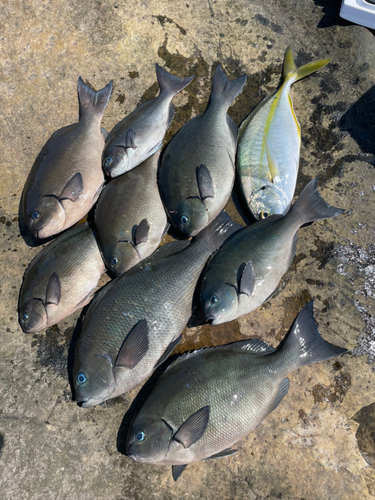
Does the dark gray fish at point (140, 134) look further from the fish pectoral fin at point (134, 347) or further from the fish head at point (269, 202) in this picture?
the fish pectoral fin at point (134, 347)

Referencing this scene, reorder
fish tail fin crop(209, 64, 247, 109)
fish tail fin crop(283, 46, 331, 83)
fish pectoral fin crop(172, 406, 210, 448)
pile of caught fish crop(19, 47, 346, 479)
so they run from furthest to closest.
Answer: fish tail fin crop(283, 46, 331, 83)
fish tail fin crop(209, 64, 247, 109)
pile of caught fish crop(19, 47, 346, 479)
fish pectoral fin crop(172, 406, 210, 448)

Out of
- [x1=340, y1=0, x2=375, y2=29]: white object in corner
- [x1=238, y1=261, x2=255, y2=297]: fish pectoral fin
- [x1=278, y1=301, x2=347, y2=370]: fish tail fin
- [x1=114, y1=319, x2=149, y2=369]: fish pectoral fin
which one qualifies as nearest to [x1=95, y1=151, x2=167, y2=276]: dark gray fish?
[x1=114, y1=319, x2=149, y2=369]: fish pectoral fin

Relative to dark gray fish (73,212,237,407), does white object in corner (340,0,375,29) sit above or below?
above

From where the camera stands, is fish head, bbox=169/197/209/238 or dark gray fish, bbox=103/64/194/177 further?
dark gray fish, bbox=103/64/194/177

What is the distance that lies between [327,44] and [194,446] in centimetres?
355

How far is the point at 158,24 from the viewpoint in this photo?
303 centimetres

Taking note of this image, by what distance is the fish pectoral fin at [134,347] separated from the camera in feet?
6.83

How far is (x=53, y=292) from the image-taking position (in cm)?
227

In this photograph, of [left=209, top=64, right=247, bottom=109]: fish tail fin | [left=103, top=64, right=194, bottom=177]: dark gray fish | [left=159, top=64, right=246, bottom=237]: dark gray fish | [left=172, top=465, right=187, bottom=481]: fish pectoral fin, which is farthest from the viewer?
[left=209, top=64, right=247, bottom=109]: fish tail fin

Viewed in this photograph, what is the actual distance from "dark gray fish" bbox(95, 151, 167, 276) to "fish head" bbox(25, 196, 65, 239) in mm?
276

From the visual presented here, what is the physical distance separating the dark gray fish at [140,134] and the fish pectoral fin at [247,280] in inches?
44.6

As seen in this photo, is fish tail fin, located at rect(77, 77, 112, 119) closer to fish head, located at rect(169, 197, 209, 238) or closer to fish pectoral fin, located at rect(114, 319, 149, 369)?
fish head, located at rect(169, 197, 209, 238)

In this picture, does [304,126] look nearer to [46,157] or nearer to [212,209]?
[212,209]

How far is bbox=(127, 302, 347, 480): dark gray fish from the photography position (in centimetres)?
Result: 200
